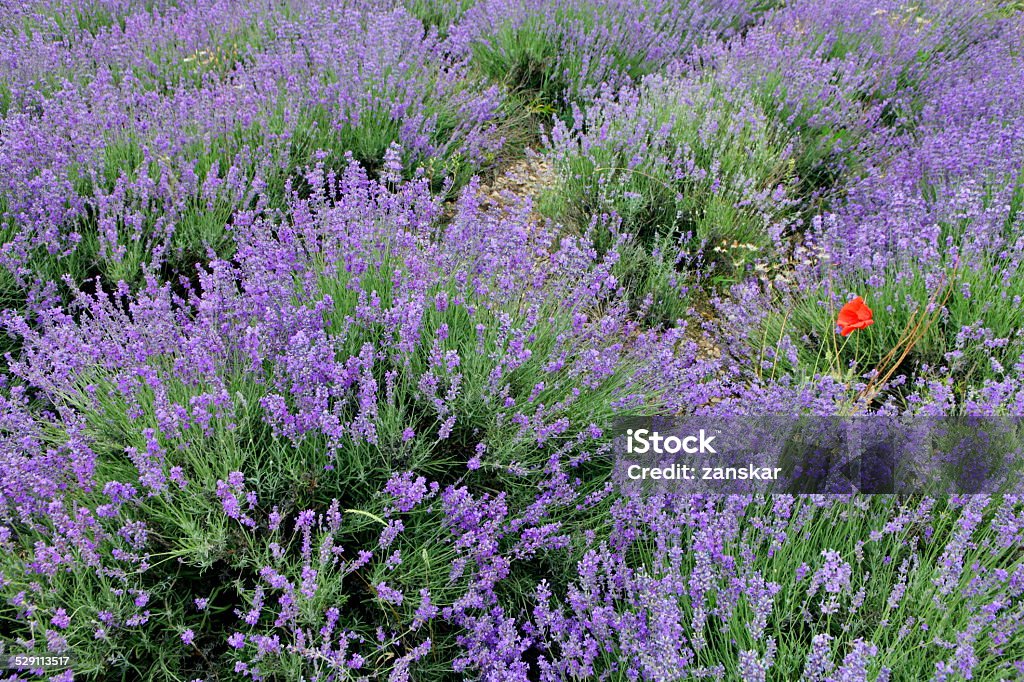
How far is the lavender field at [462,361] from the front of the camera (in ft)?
5.76

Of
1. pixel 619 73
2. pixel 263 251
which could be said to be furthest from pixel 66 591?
pixel 619 73

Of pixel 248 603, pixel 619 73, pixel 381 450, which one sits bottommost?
pixel 248 603

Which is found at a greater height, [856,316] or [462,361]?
[856,316]

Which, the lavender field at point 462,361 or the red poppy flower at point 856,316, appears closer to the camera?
the lavender field at point 462,361

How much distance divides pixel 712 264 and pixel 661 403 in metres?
1.10

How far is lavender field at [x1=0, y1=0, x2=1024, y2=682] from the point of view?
1.76 metres

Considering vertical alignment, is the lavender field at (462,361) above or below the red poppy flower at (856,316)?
below

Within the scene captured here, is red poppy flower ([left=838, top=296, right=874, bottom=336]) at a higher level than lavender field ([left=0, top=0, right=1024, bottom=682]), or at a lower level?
higher

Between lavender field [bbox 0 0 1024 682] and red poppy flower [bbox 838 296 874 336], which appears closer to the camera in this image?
lavender field [bbox 0 0 1024 682]

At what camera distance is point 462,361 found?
90.1 inches

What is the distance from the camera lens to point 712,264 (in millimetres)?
3303

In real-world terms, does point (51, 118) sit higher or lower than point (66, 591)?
higher

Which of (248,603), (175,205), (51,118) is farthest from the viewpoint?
(51,118)

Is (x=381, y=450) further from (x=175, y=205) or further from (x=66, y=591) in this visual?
(x=175, y=205)
